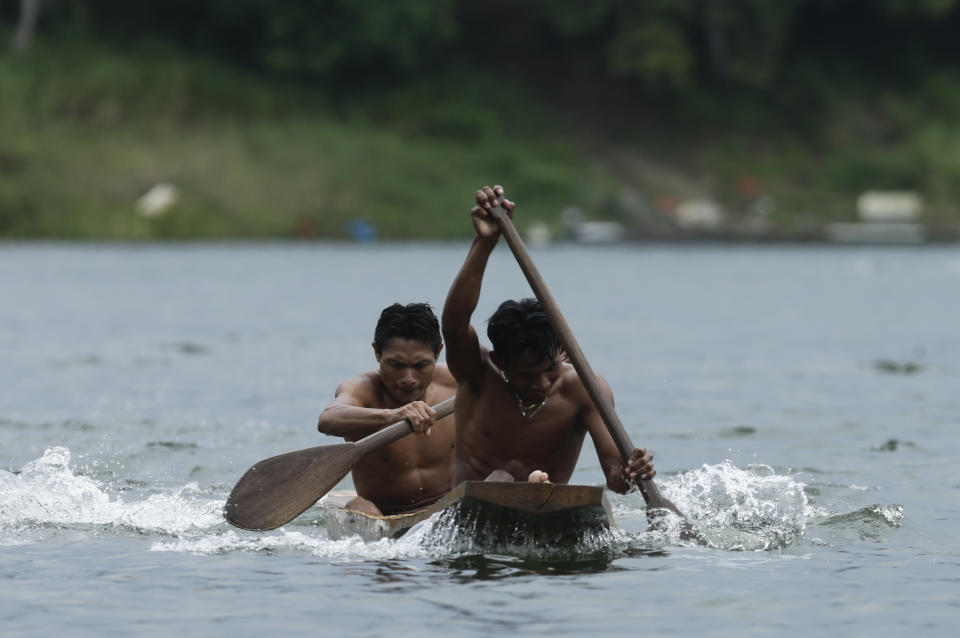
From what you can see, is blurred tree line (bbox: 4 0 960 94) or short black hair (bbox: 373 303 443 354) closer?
short black hair (bbox: 373 303 443 354)

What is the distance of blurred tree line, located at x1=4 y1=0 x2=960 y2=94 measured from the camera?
47.7 m

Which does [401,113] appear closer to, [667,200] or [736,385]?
[667,200]

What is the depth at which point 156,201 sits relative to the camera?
40.9m

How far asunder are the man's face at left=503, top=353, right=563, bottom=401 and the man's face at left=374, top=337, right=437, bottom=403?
65 centimetres

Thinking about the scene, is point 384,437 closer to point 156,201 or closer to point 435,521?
point 435,521

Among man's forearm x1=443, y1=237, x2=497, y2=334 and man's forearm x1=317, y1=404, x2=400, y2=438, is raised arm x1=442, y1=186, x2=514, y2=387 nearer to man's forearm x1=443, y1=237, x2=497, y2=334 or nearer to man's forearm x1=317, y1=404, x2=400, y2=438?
man's forearm x1=443, y1=237, x2=497, y2=334

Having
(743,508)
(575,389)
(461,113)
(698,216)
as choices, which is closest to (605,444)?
(575,389)

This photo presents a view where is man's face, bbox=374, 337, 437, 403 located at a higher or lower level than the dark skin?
higher

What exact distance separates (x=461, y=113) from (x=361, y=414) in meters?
39.8

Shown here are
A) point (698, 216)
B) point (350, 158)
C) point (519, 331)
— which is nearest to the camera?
point (519, 331)

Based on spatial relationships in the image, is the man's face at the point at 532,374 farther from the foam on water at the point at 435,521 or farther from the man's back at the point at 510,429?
the foam on water at the point at 435,521

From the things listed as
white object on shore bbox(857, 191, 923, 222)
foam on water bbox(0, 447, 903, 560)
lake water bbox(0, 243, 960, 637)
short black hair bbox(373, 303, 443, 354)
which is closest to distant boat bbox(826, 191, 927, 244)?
white object on shore bbox(857, 191, 923, 222)

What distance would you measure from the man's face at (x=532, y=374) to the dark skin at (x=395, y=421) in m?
0.50

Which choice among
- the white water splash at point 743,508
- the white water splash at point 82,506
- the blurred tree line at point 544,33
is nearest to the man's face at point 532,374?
the white water splash at point 743,508
